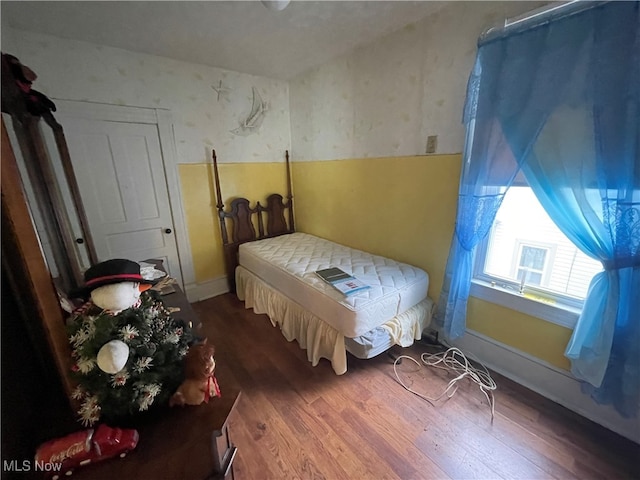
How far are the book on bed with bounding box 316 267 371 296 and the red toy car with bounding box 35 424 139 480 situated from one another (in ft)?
4.18

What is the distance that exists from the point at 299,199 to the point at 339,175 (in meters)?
0.77

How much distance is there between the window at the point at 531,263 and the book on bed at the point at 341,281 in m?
0.86

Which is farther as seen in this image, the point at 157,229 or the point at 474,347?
the point at 157,229

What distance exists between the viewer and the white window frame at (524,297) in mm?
1509

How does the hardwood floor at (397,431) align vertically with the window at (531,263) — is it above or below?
below

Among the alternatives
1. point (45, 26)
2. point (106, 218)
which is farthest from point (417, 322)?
point (45, 26)

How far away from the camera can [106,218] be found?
91.9 inches

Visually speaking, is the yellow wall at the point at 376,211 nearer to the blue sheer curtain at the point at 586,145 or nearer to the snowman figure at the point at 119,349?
the blue sheer curtain at the point at 586,145

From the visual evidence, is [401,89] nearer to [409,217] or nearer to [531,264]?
[409,217]

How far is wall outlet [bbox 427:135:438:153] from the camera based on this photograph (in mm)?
1887

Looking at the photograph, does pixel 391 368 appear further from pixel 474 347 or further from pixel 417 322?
pixel 474 347

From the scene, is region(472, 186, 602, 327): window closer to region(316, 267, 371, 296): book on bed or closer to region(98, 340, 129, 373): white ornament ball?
region(316, 267, 371, 296): book on bed

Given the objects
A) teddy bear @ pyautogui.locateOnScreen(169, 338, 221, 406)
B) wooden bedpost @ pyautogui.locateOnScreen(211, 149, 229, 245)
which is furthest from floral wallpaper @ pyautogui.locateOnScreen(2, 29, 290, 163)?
teddy bear @ pyautogui.locateOnScreen(169, 338, 221, 406)

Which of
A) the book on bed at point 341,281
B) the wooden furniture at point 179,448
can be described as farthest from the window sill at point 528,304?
the wooden furniture at point 179,448
